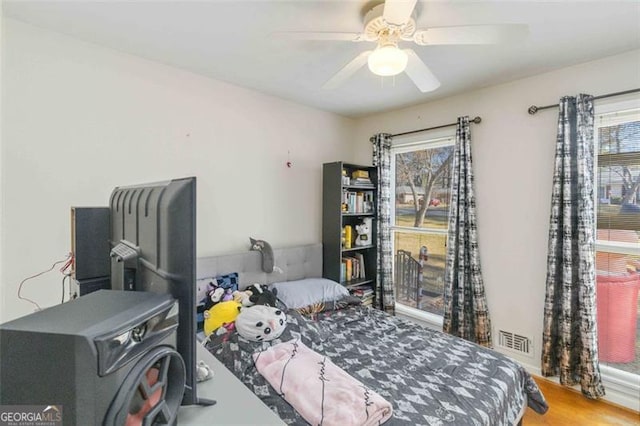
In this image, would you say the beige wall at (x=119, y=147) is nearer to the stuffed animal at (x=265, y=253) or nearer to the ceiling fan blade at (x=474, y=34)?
the stuffed animal at (x=265, y=253)

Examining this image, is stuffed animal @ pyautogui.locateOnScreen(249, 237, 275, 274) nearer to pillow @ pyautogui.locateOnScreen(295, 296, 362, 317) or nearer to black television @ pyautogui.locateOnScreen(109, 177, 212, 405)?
pillow @ pyautogui.locateOnScreen(295, 296, 362, 317)

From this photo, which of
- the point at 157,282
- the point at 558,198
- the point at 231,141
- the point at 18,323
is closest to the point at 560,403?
the point at 558,198

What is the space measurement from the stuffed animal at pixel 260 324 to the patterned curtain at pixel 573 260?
2080mm

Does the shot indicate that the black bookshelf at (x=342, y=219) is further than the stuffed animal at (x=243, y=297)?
Yes

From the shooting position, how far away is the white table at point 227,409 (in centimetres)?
73

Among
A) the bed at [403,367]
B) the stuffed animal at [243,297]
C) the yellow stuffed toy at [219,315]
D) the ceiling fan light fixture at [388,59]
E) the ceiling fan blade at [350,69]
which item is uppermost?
the ceiling fan blade at [350,69]

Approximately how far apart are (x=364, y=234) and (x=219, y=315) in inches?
75.6

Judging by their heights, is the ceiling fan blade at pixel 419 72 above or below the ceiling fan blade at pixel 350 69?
below

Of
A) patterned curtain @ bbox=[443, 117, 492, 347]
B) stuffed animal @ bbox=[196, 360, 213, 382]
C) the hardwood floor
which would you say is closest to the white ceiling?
patterned curtain @ bbox=[443, 117, 492, 347]

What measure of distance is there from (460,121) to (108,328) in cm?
305

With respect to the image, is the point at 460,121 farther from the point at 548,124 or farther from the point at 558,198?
the point at 558,198

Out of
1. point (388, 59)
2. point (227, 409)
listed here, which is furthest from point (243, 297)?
point (388, 59)

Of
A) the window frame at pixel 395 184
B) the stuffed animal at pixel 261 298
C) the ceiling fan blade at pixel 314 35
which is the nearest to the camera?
the ceiling fan blade at pixel 314 35

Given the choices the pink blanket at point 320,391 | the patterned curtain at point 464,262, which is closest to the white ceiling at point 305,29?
the patterned curtain at point 464,262
